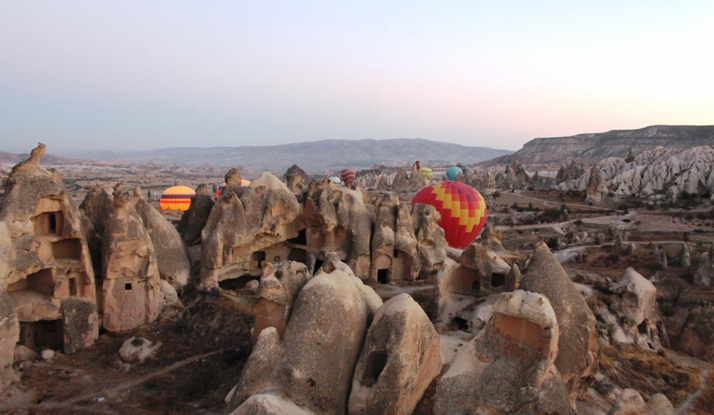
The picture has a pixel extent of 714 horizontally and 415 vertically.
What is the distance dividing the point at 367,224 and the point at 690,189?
46003mm

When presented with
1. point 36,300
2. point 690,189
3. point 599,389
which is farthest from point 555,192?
point 36,300

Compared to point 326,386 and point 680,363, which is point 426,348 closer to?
point 326,386

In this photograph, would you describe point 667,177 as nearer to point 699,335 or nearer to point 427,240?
point 427,240

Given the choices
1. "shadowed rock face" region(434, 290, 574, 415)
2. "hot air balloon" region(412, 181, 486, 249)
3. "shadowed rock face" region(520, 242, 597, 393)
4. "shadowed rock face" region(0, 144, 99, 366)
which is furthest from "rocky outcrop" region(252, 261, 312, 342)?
"hot air balloon" region(412, 181, 486, 249)

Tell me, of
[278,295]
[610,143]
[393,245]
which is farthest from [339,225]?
[610,143]

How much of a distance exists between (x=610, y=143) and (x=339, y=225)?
14118 centimetres

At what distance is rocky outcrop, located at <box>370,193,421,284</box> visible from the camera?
61.8 feet

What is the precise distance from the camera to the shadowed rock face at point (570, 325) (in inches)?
383

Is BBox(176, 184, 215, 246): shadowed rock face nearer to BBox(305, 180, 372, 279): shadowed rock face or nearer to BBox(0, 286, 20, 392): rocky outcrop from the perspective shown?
BBox(305, 180, 372, 279): shadowed rock face

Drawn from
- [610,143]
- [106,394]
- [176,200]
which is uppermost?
[610,143]

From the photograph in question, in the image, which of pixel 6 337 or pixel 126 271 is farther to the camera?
pixel 126 271

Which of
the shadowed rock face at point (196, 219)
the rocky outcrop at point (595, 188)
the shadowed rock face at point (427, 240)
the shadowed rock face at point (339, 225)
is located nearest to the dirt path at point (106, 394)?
the shadowed rock face at point (196, 219)

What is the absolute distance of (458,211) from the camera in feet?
81.6

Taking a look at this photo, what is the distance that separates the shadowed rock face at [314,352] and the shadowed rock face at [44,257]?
24.3 feet
